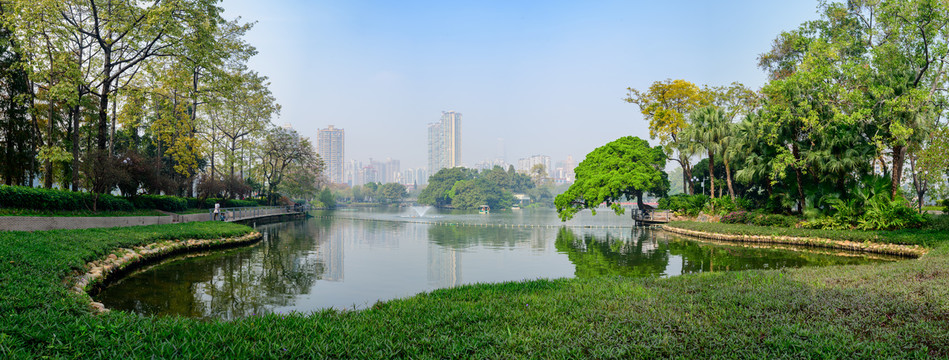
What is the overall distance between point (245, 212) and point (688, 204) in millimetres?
31003

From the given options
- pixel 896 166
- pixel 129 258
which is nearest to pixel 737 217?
pixel 896 166

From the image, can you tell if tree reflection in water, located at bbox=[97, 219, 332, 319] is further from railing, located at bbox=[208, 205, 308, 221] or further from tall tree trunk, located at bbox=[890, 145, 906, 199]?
tall tree trunk, located at bbox=[890, 145, 906, 199]

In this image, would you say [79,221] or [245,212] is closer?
[79,221]

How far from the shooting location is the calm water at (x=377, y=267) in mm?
8914

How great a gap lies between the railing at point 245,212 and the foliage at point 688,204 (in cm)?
2913

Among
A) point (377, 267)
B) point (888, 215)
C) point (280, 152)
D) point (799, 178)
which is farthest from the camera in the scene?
point (280, 152)

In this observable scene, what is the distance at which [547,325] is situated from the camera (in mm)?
5031

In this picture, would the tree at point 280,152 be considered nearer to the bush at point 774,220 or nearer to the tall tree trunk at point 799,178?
the bush at point 774,220

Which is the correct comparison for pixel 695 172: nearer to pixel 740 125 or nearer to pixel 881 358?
pixel 740 125

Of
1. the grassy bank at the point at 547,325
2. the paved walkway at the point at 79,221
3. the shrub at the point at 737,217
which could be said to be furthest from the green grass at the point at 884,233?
the paved walkway at the point at 79,221

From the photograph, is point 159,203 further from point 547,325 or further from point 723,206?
point 723,206

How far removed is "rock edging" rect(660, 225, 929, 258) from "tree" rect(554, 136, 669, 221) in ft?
23.8

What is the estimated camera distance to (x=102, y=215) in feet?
57.8

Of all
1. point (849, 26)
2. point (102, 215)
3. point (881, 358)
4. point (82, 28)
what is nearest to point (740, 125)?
point (849, 26)
